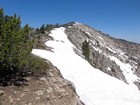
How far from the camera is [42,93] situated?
61.3 feet

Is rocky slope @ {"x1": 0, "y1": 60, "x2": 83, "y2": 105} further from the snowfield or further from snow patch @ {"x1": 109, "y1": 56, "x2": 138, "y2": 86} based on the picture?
snow patch @ {"x1": 109, "y1": 56, "x2": 138, "y2": 86}

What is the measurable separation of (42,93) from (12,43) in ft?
14.8

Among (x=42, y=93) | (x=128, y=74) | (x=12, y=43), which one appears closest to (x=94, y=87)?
(x=42, y=93)

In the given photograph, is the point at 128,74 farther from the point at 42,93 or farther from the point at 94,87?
the point at 42,93

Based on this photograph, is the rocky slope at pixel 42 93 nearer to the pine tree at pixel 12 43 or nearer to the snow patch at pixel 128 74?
the pine tree at pixel 12 43

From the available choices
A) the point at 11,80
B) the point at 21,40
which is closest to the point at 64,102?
Result: the point at 11,80

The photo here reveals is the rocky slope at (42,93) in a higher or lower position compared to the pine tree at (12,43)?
lower

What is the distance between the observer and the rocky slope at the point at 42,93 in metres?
17.2

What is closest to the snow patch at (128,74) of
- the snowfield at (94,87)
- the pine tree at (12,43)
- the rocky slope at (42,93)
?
the snowfield at (94,87)

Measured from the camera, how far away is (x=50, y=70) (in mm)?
23734

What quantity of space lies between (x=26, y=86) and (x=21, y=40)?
369 cm

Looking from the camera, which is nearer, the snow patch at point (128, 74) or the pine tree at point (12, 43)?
the pine tree at point (12, 43)

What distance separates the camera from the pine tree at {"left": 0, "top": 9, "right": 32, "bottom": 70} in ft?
57.1

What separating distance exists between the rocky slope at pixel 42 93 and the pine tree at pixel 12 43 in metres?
2.03
